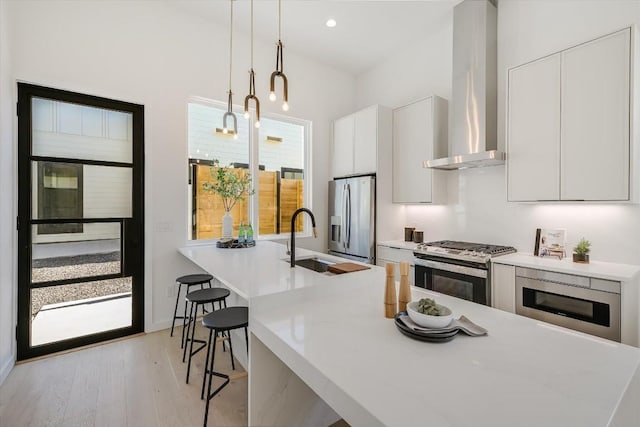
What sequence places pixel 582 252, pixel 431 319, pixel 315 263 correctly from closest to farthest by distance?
pixel 431 319 < pixel 582 252 < pixel 315 263

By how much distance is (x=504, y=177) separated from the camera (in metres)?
3.12

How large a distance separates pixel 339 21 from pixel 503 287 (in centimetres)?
337

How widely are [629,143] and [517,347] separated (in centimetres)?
204

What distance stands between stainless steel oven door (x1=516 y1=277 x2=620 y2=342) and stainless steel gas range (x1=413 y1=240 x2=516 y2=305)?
0.27 metres

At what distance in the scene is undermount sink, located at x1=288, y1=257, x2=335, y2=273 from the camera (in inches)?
98.2

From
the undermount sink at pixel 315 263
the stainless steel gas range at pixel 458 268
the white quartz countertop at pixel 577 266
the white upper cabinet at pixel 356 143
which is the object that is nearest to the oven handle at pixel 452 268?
the stainless steel gas range at pixel 458 268

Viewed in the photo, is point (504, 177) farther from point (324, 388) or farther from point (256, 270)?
point (324, 388)

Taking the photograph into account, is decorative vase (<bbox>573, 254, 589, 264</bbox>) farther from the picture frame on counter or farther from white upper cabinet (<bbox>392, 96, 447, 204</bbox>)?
white upper cabinet (<bbox>392, 96, 447, 204</bbox>)

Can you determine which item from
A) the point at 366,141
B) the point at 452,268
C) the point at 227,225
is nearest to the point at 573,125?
the point at 452,268

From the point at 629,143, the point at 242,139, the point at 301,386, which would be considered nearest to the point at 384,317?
the point at 301,386

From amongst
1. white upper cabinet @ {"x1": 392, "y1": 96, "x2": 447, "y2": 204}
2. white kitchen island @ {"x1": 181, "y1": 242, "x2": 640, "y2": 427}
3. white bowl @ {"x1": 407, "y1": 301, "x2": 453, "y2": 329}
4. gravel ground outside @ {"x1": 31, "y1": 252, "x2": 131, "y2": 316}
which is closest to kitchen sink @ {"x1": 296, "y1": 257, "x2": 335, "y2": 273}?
white kitchen island @ {"x1": 181, "y1": 242, "x2": 640, "y2": 427}

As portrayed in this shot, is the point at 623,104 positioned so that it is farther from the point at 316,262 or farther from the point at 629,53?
the point at 316,262

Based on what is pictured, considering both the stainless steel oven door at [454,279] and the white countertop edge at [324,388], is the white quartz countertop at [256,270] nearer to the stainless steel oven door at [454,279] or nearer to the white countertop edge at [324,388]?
the white countertop edge at [324,388]

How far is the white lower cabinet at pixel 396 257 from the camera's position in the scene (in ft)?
11.1
